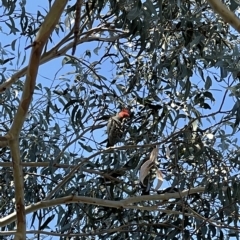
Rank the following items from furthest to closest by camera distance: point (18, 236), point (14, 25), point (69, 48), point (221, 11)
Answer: point (14, 25)
point (69, 48)
point (18, 236)
point (221, 11)

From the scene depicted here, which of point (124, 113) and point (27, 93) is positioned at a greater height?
point (124, 113)

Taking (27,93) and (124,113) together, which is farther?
(124,113)

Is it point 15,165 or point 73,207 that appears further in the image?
point 73,207

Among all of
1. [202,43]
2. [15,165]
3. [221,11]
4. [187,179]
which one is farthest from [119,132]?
[221,11]

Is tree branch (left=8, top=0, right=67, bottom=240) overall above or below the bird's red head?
below

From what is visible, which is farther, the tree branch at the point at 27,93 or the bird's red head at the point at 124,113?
the bird's red head at the point at 124,113

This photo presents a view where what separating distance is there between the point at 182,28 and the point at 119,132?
0.65m

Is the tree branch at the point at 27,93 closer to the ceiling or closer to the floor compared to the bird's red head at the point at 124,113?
closer to the floor

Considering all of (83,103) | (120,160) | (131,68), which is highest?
(131,68)

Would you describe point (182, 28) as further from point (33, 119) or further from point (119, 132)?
point (33, 119)

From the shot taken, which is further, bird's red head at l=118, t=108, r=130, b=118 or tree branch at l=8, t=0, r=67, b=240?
bird's red head at l=118, t=108, r=130, b=118

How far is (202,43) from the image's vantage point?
298cm

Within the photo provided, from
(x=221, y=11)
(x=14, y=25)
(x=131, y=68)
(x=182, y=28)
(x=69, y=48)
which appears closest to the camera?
(x=221, y=11)

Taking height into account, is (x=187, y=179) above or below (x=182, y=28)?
below
